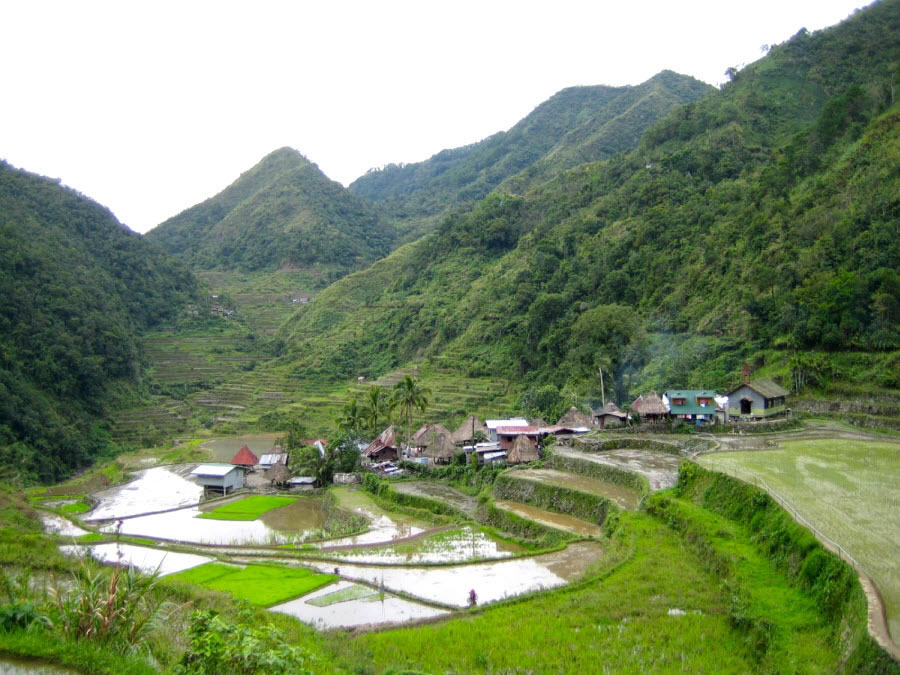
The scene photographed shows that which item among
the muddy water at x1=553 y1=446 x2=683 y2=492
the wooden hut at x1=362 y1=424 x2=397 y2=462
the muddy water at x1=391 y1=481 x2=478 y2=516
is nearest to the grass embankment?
the muddy water at x1=553 y1=446 x2=683 y2=492

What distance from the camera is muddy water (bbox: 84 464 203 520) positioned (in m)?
34.6

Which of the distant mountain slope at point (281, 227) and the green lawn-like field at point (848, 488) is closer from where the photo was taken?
the green lawn-like field at point (848, 488)

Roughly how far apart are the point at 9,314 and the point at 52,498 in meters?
24.3

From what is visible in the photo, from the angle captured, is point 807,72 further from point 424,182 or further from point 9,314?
point 424,182

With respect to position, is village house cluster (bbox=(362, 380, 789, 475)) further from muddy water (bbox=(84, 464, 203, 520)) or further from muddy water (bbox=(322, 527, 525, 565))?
muddy water (bbox=(84, 464, 203, 520))

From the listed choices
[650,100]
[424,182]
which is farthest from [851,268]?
[424,182]

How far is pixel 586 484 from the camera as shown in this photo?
2608 centimetres

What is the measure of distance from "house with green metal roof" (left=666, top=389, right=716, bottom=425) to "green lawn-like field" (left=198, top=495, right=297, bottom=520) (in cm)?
2317

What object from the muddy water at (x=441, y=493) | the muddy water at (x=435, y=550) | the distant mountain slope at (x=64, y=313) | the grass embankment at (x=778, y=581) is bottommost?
the muddy water at (x=441, y=493)

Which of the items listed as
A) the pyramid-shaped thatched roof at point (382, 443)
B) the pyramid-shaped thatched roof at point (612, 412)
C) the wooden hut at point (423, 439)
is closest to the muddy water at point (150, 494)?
the pyramid-shaped thatched roof at point (382, 443)

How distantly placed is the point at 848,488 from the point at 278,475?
111 feet

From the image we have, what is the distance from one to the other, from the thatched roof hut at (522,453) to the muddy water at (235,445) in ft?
81.3

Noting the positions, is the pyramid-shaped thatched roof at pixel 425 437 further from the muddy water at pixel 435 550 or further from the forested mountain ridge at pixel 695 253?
the muddy water at pixel 435 550

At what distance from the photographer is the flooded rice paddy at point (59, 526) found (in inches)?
1022
